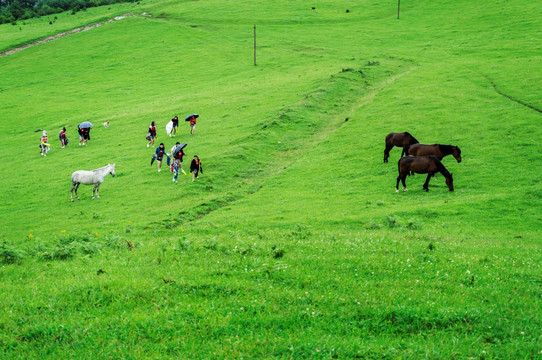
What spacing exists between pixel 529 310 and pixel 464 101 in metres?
38.5

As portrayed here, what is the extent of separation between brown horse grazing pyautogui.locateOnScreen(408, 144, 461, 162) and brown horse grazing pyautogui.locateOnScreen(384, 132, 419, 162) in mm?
1691

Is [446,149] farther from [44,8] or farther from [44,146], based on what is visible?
[44,8]

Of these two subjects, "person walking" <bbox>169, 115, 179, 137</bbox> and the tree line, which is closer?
"person walking" <bbox>169, 115, 179, 137</bbox>

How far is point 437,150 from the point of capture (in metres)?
30.5

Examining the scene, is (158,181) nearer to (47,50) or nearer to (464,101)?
(464,101)

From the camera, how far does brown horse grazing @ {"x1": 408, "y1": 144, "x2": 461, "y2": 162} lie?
99.0 ft

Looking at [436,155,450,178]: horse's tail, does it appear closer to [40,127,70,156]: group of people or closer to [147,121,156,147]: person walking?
[147,121,156,147]: person walking

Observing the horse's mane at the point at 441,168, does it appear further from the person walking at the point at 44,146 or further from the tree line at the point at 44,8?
the tree line at the point at 44,8

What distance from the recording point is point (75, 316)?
10.3m

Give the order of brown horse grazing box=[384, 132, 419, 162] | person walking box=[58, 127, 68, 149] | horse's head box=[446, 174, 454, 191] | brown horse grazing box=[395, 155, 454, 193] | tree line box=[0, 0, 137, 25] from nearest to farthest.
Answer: horse's head box=[446, 174, 454, 191] < brown horse grazing box=[395, 155, 454, 193] < brown horse grazing box=[384, 132, 419, 162] < person walking box=[58, 127, 68, 149] < tree line box=[0, 0, 137, 25]

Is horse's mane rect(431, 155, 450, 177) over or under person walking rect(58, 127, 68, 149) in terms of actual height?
over

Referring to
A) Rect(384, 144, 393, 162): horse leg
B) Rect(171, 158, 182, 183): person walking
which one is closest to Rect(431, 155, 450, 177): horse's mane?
Rect(384, 144, 393, 162): horse leg

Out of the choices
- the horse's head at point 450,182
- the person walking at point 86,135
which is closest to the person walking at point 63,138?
the person walking at point 86,135

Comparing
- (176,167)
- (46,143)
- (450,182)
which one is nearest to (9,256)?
(176,167)
